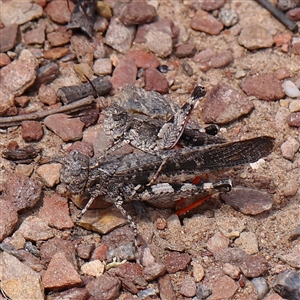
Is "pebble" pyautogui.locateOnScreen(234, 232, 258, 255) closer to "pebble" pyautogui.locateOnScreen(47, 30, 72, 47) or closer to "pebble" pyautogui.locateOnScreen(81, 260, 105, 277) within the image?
"pebble" pyautogui.locateOnScreen(81, 260, 105, 277)

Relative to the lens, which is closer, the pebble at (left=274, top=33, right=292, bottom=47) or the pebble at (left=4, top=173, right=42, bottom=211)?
the pebble at (left=4, top=173, right=42, bottom=211)

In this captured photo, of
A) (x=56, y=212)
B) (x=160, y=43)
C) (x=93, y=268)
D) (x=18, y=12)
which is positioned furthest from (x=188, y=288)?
(x=18, y=12)

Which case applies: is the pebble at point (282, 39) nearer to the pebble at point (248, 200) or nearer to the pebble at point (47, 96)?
the pebble at point (248, 200)

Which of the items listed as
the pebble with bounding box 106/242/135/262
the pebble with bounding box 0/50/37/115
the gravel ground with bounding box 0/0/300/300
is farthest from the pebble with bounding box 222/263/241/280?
the pebble with bounding box 0/50/37/115

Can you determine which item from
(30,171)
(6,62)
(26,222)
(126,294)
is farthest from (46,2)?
(126,294)

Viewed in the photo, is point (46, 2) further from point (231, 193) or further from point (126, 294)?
point (126, 294)

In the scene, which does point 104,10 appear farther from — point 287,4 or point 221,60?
point 287,4

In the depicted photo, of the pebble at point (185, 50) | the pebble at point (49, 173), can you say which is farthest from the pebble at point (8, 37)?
the pebble at point (185, 50)
